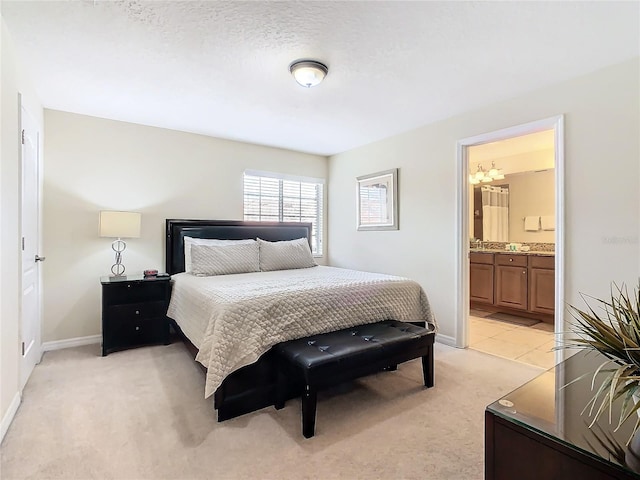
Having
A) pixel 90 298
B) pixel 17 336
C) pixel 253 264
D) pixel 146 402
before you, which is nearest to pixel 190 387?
pixel 146 402

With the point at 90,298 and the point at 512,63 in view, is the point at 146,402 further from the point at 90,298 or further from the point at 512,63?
the point at 512,63

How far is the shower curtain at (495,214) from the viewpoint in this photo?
5.54 meters

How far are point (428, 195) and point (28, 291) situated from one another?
3.93 m

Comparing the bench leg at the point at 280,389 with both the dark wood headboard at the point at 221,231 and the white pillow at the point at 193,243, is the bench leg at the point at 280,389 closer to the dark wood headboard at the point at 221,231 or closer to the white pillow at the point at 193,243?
the white pillow at the point at 193,243

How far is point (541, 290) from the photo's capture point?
14.5 ft

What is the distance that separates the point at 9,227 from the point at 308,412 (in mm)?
2167

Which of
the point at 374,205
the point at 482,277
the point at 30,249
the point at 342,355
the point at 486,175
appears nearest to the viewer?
the point at 342,355

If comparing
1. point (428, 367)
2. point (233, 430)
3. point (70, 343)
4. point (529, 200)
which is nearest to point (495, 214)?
point (529, 200)

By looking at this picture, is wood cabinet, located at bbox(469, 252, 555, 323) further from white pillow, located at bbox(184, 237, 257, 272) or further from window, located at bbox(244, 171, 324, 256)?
white pillow, located at bbox(184, 237, 257, 272)

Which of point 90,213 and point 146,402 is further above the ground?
point 90,213

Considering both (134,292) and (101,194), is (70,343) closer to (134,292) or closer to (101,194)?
(134,292)

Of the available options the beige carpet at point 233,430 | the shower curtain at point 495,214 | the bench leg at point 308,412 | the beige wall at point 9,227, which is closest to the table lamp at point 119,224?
the beige wall at point 9,227

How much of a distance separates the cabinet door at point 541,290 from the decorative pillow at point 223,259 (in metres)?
3.71

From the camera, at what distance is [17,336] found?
88.8 inches
